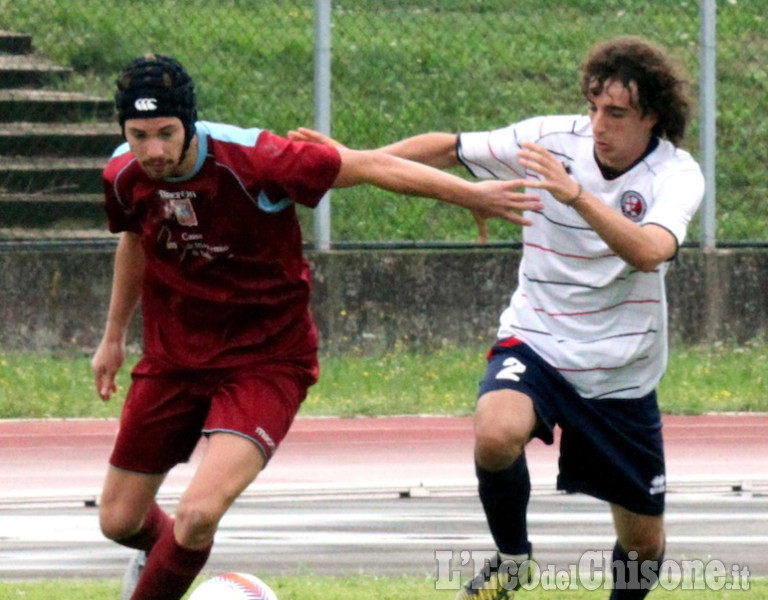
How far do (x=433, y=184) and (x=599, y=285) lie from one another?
2.09 feet

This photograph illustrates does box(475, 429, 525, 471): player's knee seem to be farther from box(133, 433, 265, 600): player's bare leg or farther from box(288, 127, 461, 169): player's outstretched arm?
box(288, 127, 461, 169): player's outstretched arm

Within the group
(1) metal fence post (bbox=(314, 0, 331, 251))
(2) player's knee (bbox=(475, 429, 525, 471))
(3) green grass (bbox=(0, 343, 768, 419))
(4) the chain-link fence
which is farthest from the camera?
(4) the chain-link fence

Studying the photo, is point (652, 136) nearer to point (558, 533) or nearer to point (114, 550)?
point (558, 533)

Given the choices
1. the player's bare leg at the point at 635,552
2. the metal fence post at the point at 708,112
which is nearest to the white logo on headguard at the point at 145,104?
the player's bare leg at the point at 635,552

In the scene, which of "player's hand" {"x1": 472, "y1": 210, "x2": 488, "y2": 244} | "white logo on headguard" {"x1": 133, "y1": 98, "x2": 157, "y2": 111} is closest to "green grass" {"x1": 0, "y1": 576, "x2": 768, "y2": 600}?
"player's hand" {"x1": 472, "y1": 210, "x2": 488, "y2": 244}

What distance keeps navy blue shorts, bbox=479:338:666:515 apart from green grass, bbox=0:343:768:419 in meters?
5.57

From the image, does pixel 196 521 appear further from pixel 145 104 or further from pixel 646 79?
pixel 646 79

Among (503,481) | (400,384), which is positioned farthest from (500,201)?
(400,384)

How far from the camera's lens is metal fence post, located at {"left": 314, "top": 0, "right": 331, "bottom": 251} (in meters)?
12.8

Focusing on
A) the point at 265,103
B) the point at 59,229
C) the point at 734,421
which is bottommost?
the point at 734,421

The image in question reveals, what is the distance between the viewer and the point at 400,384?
11.8 metres

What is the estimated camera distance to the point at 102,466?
9.70 m

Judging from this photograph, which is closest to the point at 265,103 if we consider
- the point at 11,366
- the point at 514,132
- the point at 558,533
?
the point at 11,366

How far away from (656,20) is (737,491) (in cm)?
595
